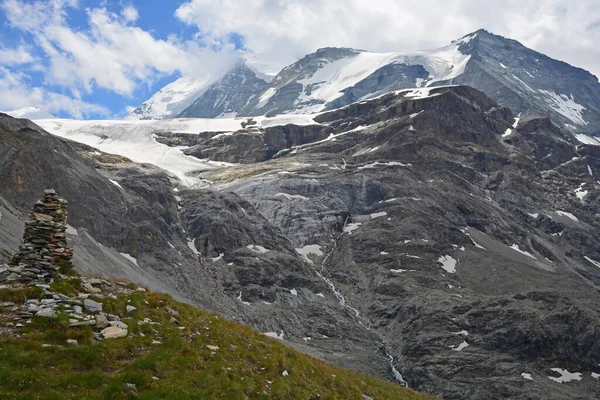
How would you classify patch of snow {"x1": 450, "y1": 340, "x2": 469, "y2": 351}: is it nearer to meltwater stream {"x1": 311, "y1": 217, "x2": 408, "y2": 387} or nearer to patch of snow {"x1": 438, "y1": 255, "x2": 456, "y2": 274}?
meltwater stream {"x1": 311, "y1": 217, "x2": 408, "y2": 387}

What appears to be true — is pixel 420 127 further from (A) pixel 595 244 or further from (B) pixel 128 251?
(B) pixel 128 251

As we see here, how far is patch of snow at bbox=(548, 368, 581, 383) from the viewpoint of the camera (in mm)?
64688

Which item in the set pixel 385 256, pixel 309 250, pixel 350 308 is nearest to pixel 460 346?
pixel 350 308

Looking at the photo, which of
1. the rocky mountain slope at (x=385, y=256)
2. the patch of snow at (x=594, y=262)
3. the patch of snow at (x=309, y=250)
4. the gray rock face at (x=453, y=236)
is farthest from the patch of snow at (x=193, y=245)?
the patch of snow at (x=594, y=262)

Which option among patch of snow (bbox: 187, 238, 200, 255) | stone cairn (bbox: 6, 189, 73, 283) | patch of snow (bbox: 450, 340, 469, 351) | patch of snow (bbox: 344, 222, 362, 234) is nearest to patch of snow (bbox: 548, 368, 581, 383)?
patch of snow (bbox: 450, 340, 469, 351)

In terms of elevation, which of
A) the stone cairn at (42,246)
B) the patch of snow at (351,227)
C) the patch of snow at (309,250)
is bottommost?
the patch of snow at (309,250)

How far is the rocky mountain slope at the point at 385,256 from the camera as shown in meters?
68.6

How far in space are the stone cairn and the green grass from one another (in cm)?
93

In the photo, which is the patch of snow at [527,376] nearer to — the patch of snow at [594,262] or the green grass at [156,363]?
the green grass at [156,363]

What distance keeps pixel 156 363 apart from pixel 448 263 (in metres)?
90.4

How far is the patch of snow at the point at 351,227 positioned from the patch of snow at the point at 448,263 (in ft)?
69.5

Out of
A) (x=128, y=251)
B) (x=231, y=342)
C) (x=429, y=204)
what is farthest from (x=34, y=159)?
(x=429, y=204)

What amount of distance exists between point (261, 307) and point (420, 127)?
113696 mm

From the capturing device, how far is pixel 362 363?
64938 millimetres
